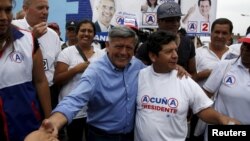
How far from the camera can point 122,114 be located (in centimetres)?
310

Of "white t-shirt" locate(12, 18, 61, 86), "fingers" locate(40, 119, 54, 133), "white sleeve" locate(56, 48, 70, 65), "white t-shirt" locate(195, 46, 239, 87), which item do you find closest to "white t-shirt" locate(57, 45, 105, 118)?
"white sleeve" locate(56, 48, 70, 65)

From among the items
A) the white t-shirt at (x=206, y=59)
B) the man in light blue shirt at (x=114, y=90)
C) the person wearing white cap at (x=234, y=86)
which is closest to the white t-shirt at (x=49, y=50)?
the man in light blue shirt at (x=114, y=90)

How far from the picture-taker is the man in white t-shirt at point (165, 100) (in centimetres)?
299

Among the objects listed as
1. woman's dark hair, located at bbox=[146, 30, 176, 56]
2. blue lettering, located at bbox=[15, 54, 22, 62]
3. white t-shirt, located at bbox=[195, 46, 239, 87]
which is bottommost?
white t-shirt, located at bbox=[195, 46, 239, 87]

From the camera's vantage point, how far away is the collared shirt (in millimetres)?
3051

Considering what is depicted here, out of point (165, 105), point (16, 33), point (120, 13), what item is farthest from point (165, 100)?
point (120, 13)

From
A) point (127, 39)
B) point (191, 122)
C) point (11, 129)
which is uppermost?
point (127, 39)

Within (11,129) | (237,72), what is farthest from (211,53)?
(11,129)

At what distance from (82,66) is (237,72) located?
5.45ft

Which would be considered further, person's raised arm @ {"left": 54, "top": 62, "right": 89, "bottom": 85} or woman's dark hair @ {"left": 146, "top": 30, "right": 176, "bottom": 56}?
person's raised arm @ {"left": 54, "top": 62, "right": 89, "bottom": 85}

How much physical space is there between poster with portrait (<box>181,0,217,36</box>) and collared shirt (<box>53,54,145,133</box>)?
13.0 ft

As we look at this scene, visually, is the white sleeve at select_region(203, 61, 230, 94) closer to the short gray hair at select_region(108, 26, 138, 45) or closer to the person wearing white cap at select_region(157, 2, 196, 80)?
the person wearing white cap at select_region(157, 2, 196, 80)

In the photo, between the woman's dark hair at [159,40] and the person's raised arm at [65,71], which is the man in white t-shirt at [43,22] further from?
the woman's dark hair at [159,40]

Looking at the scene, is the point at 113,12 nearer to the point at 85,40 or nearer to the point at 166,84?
the point at 85,40
